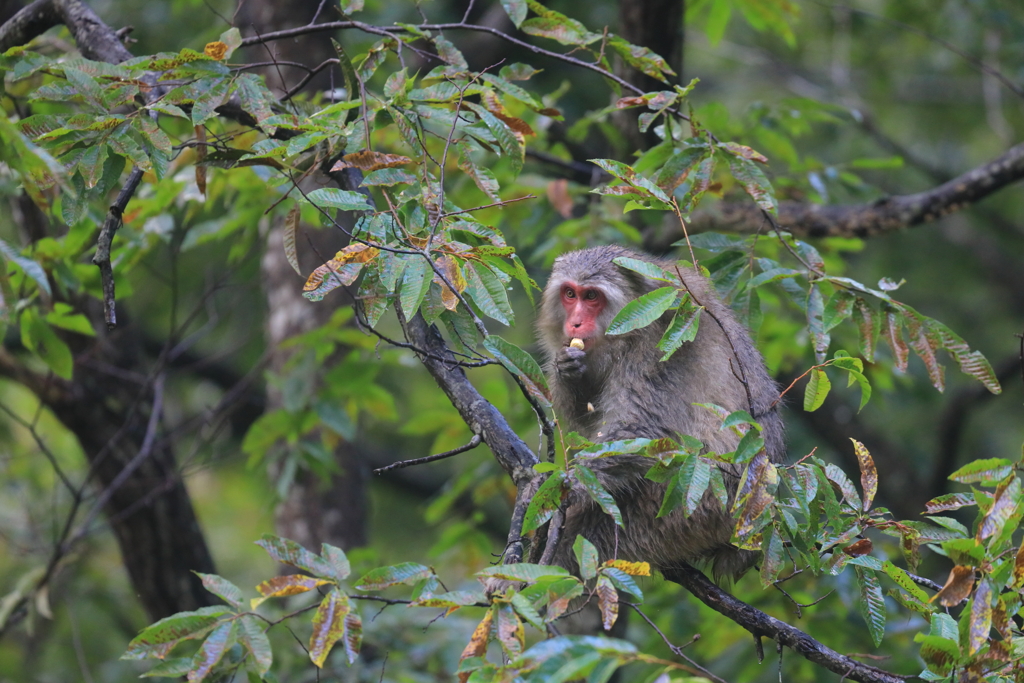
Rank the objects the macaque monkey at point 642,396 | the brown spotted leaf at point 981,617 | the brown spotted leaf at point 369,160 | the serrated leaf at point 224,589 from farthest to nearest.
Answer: the macaque monkey at point 642,396 → the brown spotted leaf at point 369,160 → the serrated leaf at point 224,589 → the brown spotted leaf at point 981,617

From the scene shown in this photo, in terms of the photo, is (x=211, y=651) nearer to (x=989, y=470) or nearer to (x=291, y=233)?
(x=291, y=233)

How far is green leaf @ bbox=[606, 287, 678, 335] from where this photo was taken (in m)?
2.78

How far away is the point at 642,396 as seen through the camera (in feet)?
14.1

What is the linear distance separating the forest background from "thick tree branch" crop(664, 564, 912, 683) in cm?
13

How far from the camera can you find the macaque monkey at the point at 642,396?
153 inches

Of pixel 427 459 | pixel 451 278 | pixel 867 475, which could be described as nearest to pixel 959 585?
pixel 867 475

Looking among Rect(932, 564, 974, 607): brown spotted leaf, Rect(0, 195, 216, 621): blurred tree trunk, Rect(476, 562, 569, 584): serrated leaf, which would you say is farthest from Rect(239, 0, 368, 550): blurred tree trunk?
Rect(932, 564, 974, 607): brown spotted leaf

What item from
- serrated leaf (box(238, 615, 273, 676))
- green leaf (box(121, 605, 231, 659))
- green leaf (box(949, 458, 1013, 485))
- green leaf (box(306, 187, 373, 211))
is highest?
green leaf (box(306, 187, 373, 211))

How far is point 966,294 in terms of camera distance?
11055mm

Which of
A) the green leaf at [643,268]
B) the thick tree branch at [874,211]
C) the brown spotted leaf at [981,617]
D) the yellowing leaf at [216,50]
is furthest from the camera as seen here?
the thick tree branch at [874,211]

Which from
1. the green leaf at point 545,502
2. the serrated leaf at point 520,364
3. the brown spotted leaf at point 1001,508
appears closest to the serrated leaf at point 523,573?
the green leaf at point 545,502

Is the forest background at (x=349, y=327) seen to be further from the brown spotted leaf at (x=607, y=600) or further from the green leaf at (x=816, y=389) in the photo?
the brown spotted leaf at (x=607, y=600)

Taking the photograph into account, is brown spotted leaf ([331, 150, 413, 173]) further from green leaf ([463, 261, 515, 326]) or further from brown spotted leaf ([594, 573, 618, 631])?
brown spotted leaf ([594, 573, 618, 631])

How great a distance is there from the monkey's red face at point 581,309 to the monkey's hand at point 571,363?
15 centimetres
